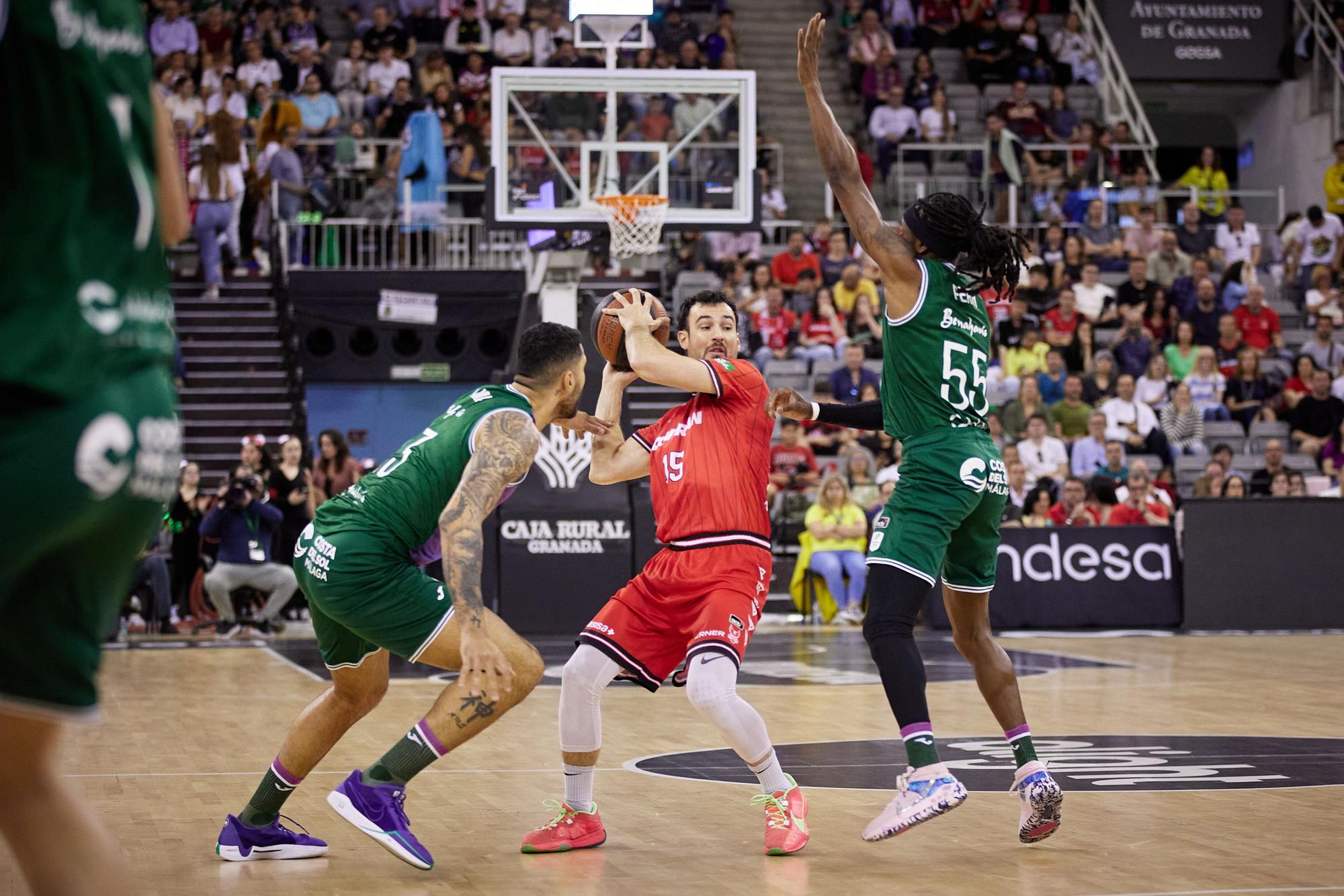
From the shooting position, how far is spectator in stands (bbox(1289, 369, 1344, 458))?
18047 mm

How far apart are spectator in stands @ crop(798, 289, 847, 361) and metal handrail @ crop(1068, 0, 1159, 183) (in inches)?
264

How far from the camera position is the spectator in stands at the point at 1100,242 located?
20578 millimetres

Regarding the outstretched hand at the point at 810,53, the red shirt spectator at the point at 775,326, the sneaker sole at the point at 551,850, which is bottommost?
the sneaker sole at the point at 551,850

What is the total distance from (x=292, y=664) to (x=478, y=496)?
7.69 meters

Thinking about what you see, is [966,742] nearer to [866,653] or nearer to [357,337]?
[866,653]

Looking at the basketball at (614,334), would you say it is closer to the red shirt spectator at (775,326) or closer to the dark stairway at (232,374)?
the red shirt spectator at (775,326)

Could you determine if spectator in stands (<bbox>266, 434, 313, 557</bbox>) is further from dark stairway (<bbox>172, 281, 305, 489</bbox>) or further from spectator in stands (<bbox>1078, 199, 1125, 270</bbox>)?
spectator in stands (<bbox>1078, 199, 1125, 270</bbox>)

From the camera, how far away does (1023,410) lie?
17.2 m

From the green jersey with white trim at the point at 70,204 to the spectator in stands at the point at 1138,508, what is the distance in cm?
1380

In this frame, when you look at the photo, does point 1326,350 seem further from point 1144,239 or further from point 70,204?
point 70,204

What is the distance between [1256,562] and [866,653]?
15.1ft

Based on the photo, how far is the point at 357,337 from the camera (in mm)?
20594

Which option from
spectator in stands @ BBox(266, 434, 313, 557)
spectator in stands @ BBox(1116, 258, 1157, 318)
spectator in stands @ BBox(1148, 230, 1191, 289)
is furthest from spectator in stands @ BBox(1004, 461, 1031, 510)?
spectator in stands @ BBox(266, 434, 313, 557)

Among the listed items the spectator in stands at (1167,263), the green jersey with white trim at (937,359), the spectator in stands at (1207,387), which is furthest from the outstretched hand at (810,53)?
the spectator in stands at (1167,263)
